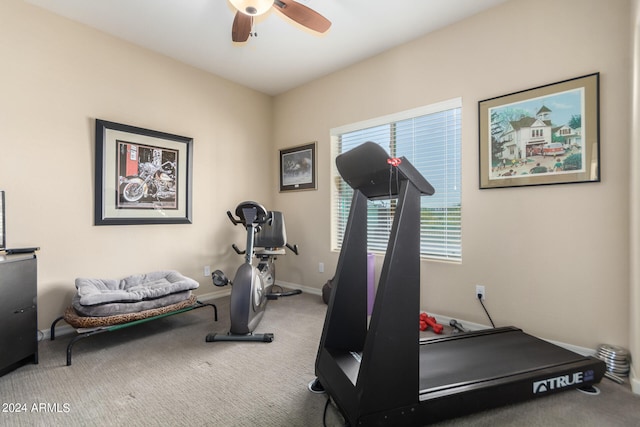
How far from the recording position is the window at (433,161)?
2832mm

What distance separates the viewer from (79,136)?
2.72 m

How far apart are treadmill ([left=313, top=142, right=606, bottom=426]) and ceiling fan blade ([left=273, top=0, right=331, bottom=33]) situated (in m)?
1.07

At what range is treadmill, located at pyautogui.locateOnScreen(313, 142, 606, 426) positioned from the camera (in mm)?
1331

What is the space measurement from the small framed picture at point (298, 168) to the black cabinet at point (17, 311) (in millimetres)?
2761

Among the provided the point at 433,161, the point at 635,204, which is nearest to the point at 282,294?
the point at 433,161

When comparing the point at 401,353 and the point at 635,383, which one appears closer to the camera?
the point at 401,353

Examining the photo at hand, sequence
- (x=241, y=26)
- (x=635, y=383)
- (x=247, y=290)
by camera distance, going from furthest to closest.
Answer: (x=247, y=290) < (x=241, y=26) < (x=635, y=383)

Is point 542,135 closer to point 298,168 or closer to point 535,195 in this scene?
point 535,195

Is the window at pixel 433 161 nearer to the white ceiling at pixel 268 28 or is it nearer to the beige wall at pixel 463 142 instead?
the beige wall at pixel 463 142

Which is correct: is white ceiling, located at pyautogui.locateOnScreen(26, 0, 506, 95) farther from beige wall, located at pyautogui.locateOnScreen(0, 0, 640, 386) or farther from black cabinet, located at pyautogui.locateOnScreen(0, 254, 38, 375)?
black cabinet, located at pyautogui.locateOnScreen(0, 254, 38, 375)

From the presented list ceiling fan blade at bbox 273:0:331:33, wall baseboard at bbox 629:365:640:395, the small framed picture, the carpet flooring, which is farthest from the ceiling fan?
wall baseboard at bbox 629:365:640:395

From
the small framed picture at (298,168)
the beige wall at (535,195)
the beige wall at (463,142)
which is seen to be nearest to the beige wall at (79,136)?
the beige wall at (463,142)

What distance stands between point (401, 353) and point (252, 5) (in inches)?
82.2

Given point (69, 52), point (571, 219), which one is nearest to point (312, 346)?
point (571, 219)
